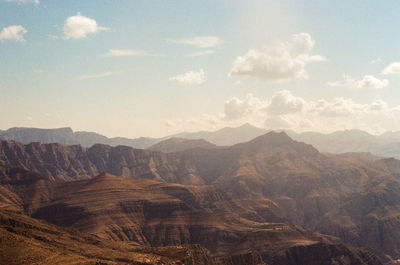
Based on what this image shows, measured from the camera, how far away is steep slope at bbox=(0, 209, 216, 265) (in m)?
120

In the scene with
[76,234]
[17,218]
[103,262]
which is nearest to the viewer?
[103,262]

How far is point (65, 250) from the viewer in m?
135

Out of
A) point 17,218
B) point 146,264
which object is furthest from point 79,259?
point 17,218

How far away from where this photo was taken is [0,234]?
127 m

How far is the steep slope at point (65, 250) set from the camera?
395 feet

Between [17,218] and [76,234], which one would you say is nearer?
[17,218]

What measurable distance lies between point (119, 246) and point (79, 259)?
36622 millimetres

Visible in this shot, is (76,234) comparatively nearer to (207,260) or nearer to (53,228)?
(53,228)

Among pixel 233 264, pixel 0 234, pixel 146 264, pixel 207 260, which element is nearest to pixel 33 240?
pixel 0 234

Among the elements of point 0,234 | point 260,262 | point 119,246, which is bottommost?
point 260,262

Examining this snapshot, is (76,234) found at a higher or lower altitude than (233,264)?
higher

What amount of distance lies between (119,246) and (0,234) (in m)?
47.0

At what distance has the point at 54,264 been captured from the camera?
11756 cm

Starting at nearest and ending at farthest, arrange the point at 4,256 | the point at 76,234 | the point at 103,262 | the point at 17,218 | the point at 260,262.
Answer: the point at 4,256
the point at 103,262
the point at 17,218
the point at 76,234
the point at 260,262
